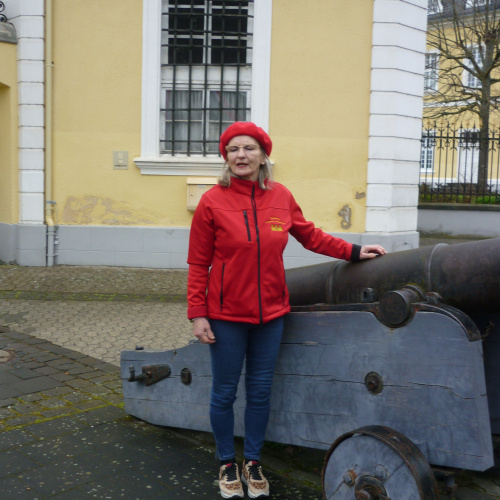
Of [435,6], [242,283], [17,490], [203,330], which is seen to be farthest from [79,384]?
[435,6]

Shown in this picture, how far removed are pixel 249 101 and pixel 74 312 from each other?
4.31m

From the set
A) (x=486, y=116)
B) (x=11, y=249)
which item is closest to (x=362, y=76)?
(x=11, y=249)

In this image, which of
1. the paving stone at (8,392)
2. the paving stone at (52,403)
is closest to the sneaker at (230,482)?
the paving stone at (52,403)

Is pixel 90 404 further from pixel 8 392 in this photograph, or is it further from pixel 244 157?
pixel 244 157

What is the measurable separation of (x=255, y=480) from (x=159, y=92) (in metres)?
7.64

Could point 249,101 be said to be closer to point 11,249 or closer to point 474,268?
point 11,249

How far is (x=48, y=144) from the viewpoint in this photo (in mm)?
9773

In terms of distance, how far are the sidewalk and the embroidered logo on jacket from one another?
A: 127 centimetres

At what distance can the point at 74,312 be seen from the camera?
7527mm

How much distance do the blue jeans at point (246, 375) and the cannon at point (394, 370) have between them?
145 millimetres

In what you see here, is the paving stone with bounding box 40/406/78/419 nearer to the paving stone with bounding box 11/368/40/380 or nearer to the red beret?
the paving stone with bounding box 11/368/40/380

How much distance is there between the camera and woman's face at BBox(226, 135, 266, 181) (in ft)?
10.3

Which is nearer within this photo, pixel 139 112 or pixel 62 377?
pixel 62 377

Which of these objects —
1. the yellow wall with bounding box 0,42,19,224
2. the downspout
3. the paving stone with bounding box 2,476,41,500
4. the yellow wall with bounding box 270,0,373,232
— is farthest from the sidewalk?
the yellow wall with bounding box 270,0,373,232
